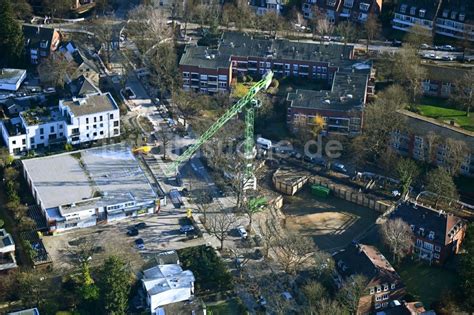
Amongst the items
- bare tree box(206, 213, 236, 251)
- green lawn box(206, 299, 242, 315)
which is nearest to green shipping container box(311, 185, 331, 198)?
bare tree box(206, 213, 236, 251)

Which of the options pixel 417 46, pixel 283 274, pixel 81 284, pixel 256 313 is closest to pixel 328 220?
pixel 283 274

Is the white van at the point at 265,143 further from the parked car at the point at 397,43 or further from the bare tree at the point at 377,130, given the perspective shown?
the parked car at the point at 397,43

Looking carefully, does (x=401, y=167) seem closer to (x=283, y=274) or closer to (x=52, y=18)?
(x=283, y=274)

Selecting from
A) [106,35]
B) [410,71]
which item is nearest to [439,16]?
[410,71]

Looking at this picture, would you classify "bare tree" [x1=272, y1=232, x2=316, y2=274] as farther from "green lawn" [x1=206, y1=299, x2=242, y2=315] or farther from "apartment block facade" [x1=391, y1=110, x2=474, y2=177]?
"apartment block facade" [x1=391, y1=110, x2=474, y2=177]

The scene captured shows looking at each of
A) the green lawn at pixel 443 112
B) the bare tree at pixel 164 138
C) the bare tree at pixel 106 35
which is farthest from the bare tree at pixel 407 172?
the bare tree at pixel 106 35

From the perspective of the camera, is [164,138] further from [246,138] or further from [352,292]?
[352,292]
